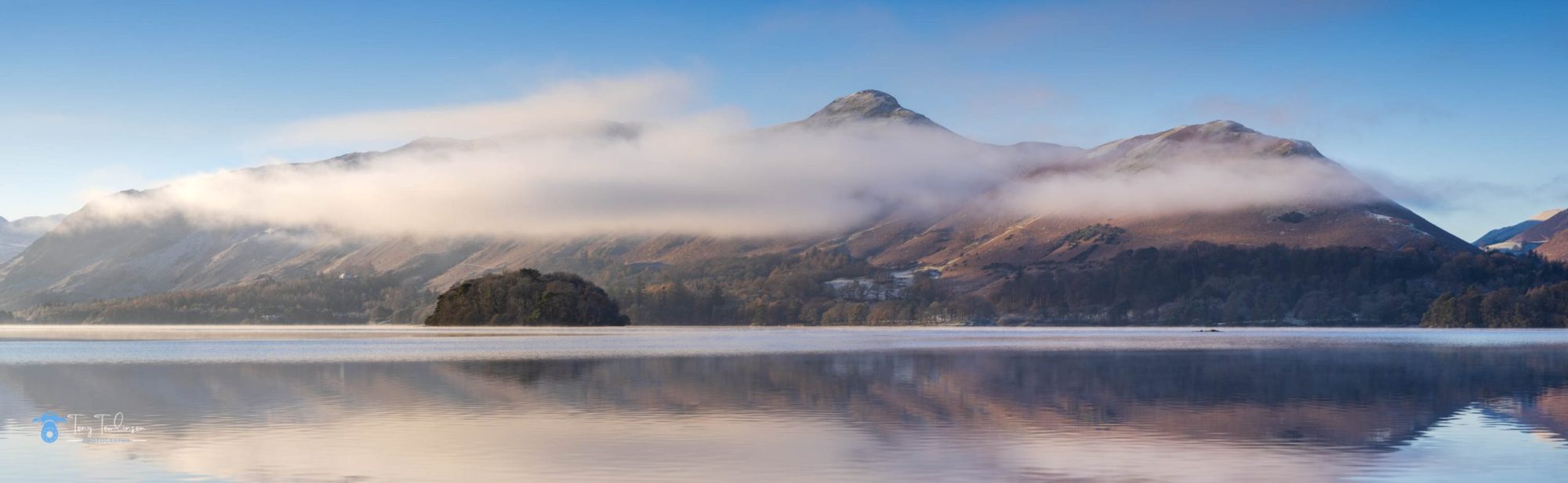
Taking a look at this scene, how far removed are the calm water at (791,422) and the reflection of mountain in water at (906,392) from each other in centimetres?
22

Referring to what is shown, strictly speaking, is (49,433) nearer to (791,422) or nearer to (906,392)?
(791,422)

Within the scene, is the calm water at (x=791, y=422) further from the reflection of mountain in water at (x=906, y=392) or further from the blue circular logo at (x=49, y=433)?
the blue circular logo at (x=49, y=433)

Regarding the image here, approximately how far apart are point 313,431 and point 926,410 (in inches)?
697

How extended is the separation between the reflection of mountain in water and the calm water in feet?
0.71

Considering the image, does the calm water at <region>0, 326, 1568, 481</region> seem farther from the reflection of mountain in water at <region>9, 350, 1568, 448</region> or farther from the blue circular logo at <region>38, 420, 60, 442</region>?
the blue circular logo at <region>38, 420, 60, 442</region>

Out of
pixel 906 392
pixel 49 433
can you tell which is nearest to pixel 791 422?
pixel 906 392

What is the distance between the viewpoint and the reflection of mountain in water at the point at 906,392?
127ft

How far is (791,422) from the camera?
126ft

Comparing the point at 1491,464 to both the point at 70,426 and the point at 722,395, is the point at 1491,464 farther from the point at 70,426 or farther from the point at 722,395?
the point at 70,426

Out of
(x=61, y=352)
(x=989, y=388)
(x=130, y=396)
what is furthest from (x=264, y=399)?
(x=61, y=352)

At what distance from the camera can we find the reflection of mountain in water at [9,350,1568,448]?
38.7 m

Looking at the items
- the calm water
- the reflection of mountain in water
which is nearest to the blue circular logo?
the calm water

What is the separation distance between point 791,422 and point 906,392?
12.5 meters

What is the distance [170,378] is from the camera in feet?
195
